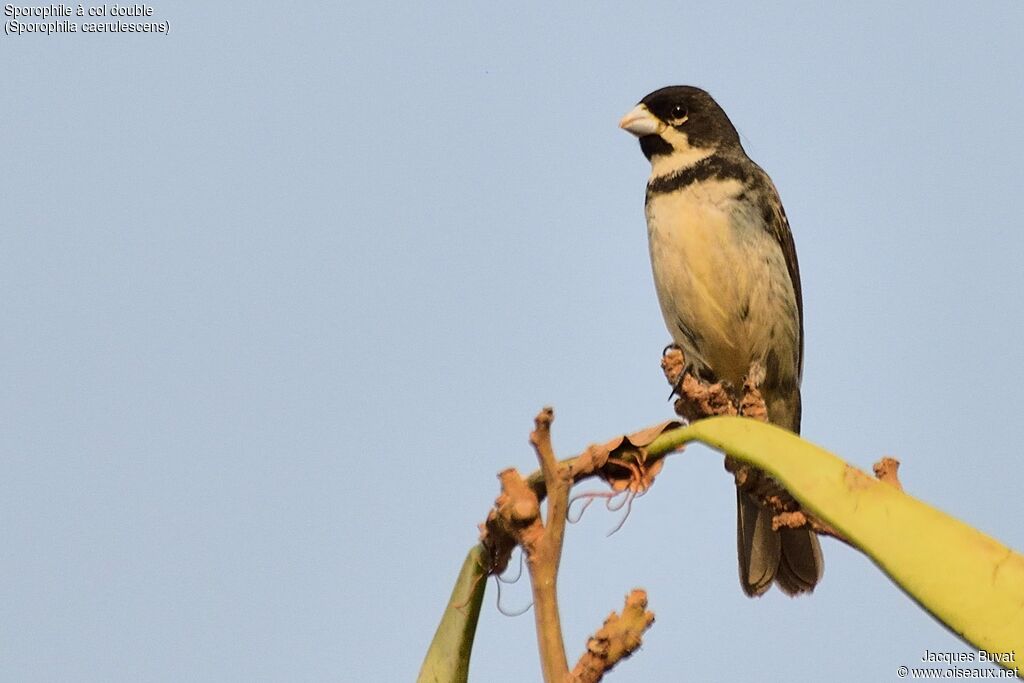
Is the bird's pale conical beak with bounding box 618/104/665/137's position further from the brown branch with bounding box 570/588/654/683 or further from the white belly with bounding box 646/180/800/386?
the brown branch with bounding box 570/588/654/683

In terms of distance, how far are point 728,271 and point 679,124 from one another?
805mm

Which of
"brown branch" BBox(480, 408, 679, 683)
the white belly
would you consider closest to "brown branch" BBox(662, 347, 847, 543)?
"brown branch" BBox(480, 408, 679, 683)

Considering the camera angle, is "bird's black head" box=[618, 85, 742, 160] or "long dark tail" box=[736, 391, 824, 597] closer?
"long dark tail" box=[736, 391, 824, 597]

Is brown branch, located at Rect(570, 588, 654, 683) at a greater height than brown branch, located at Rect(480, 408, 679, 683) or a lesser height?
lesser

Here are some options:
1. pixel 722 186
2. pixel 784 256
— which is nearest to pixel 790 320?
pixel 784 256

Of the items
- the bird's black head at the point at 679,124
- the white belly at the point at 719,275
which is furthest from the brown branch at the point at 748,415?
the bird's black head at the point at 679,124

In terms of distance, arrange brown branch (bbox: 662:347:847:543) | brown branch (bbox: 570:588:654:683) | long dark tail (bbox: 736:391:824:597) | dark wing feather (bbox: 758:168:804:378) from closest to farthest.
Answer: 1. brown branch (bbox: 570:588:654:683)
2. brown branch (bbox: 662:347:847:543)
3. long dark tail (bbox: 736:391:824:597)
4. dark wing feather (bbox: 758:168:804:378)

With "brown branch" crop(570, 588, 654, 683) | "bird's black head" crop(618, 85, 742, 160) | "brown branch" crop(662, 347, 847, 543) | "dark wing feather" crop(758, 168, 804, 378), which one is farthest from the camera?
"bird's black head" crop(618, 85, 742, 160)

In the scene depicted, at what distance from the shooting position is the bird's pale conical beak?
569cm

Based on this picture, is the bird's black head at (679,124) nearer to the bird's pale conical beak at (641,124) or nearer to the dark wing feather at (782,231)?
the bird's pale conical beak at (641,124)

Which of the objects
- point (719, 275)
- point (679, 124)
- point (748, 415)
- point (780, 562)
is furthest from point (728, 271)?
point (748, 415)

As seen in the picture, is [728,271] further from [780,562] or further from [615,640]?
[615,640]

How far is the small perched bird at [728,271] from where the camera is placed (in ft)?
17.0

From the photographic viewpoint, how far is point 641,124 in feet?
18.7
